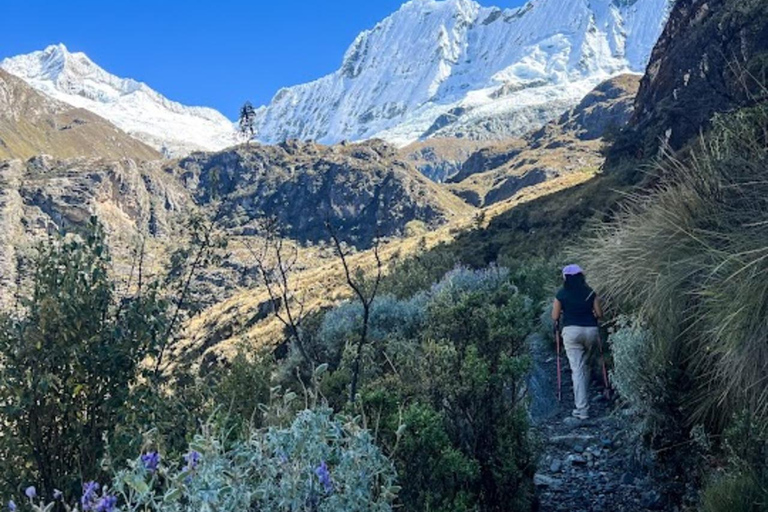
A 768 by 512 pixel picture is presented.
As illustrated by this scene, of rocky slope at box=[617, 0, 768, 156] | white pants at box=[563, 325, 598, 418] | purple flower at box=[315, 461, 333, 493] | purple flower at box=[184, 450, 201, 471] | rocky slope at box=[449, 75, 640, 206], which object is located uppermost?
rocky slope at box=[449, 75, 640, 206]

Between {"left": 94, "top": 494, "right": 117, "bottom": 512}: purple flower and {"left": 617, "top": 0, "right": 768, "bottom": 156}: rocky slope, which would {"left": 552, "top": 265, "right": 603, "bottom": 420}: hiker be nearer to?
{"left": 94, "top": 494, "right": 117, "bottom": 512}: purple flower

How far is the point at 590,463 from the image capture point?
4863 millimetres

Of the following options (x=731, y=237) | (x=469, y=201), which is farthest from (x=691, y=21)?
(x=469, y=201)

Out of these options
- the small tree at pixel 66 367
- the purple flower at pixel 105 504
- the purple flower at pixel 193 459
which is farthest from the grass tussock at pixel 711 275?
the small tree at pixel 66 367

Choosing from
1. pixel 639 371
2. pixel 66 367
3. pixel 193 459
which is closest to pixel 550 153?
pixel 639 371

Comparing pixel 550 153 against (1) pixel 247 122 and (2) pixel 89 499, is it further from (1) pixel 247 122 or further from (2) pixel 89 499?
(2) pixel 89 499

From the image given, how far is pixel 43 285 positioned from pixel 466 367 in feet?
8.46

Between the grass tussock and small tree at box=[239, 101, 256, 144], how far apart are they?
3.64 m

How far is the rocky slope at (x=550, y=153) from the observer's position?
5659 inches

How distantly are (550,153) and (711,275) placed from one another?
16728 cm

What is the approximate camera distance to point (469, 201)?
169000 mm

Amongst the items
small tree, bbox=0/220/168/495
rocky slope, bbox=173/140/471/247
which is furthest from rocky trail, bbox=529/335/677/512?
rocky slope, bbox=173/140/471/247

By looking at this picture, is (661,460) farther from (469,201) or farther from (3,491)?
(469,201)

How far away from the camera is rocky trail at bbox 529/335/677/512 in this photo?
13.2ft
